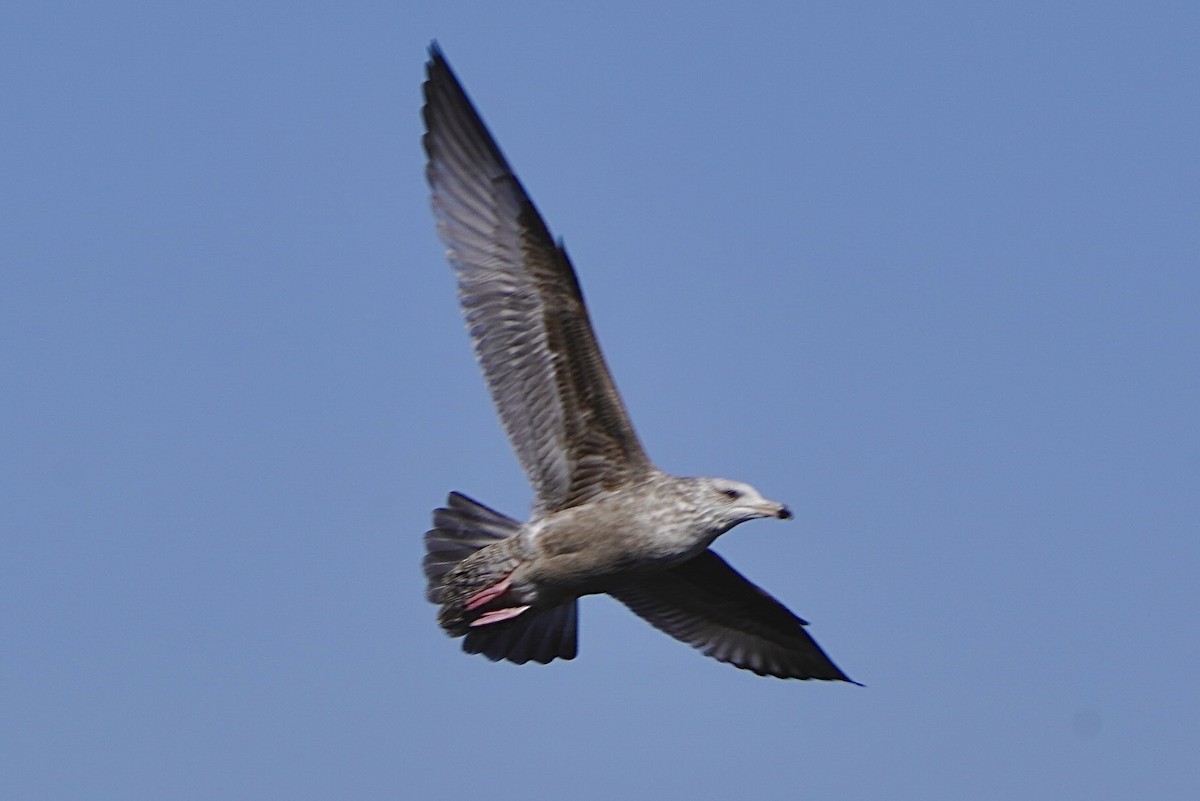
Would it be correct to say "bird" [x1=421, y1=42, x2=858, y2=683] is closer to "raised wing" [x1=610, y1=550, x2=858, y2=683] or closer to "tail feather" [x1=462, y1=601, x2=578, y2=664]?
"tail feather" [x1=462, y1=601, x2=578, y2=664]

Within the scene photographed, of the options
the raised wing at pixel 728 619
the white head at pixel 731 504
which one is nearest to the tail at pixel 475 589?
the raised wing at pixel 728 619

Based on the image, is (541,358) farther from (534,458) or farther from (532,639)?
(532,639)

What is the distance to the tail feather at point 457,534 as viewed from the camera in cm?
1509

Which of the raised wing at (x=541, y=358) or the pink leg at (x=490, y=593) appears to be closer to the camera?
the raised wing at (x=541, y=358)

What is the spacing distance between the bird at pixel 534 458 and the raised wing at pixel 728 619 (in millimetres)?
808

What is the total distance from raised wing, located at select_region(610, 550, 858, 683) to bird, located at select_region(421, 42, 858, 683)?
81cm

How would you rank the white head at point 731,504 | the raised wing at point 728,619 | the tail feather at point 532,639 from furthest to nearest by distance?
the raised wing at point 728,619, the tail feather at point 532,639, the white head at point 731,504

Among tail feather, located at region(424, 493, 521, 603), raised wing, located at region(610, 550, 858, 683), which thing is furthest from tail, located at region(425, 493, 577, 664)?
raised wing, located at region(610, 550, 858, 683)

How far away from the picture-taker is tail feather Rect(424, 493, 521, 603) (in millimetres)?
15086

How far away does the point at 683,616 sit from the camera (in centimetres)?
1614

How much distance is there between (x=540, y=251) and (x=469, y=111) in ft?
4.04

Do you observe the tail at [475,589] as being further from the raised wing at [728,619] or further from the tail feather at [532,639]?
the raised wing at [728,619]

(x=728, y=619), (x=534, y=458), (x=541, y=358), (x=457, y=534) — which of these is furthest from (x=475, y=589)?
(x=728, y=619)

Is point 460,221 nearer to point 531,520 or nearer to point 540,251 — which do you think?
point 540,251
